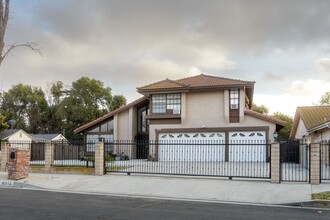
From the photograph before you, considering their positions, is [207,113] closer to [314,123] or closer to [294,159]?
[314,123]

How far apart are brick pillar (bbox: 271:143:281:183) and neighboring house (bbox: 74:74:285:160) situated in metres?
13.4

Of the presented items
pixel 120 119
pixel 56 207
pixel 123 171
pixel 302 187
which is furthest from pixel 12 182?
pixel 120 119

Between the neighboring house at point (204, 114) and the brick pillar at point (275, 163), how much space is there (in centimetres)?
1342

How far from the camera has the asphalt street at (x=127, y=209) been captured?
9320 mm

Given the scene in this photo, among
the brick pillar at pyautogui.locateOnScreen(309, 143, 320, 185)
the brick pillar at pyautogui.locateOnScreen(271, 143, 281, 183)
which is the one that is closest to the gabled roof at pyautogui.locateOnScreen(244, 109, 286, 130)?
the brick pillar at pyautogui.locateOnScreen(271, 143, 281, 183)

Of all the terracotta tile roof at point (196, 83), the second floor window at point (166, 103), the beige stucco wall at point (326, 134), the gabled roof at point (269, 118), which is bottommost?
the beige stucco wall at point (326, 134)

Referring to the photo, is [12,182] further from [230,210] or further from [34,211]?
[230,210]

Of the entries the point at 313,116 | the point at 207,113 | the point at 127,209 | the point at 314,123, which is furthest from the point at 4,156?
the point at 313,116

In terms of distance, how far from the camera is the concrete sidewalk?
12.7 metres

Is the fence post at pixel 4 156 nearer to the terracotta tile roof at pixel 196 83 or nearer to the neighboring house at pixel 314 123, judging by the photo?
the terracotta tile roof at pixel 196 83

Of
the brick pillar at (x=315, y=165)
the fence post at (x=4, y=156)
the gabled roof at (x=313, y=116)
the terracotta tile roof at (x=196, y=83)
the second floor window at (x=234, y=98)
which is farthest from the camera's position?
the second floor window at (x=234, y=98)

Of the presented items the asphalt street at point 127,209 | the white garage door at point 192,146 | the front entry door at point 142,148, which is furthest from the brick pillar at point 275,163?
the front entry door at point 142,148

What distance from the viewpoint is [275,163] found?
1557 cm

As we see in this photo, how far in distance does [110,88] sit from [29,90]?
14.9 m
